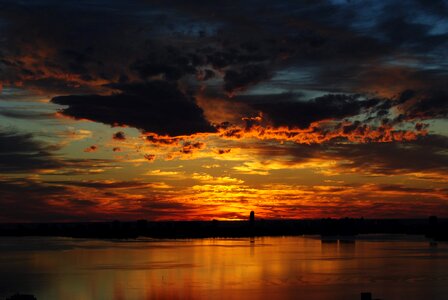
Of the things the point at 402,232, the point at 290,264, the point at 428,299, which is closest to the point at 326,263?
the point at 290,264

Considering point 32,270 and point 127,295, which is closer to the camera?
point 127,295

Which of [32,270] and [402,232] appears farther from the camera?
[402,232]

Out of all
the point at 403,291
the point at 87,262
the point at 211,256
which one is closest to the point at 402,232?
the point at 211,256

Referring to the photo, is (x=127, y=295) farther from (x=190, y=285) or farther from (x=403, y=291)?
(x=403, y=291)

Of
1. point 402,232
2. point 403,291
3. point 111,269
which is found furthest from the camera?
point 402,232

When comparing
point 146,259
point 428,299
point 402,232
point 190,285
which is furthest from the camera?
point 402,232

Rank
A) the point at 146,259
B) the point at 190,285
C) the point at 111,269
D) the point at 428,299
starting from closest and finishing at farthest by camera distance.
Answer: the point at 428,299 → the point at 190,285 → the point at 111,269 → the point at 146,259

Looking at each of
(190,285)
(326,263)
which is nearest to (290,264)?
(326,263)

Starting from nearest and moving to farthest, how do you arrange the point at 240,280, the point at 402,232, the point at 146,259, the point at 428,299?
the point at 428,299 < the point at 240,280 < the point at 146,259 < the point at 402,232

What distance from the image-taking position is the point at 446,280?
47.6 metres

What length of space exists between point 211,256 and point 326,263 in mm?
14492

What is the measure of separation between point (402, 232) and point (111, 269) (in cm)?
10981

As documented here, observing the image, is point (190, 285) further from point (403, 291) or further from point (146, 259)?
point (146, 259)

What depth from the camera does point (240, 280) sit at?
4819cm
